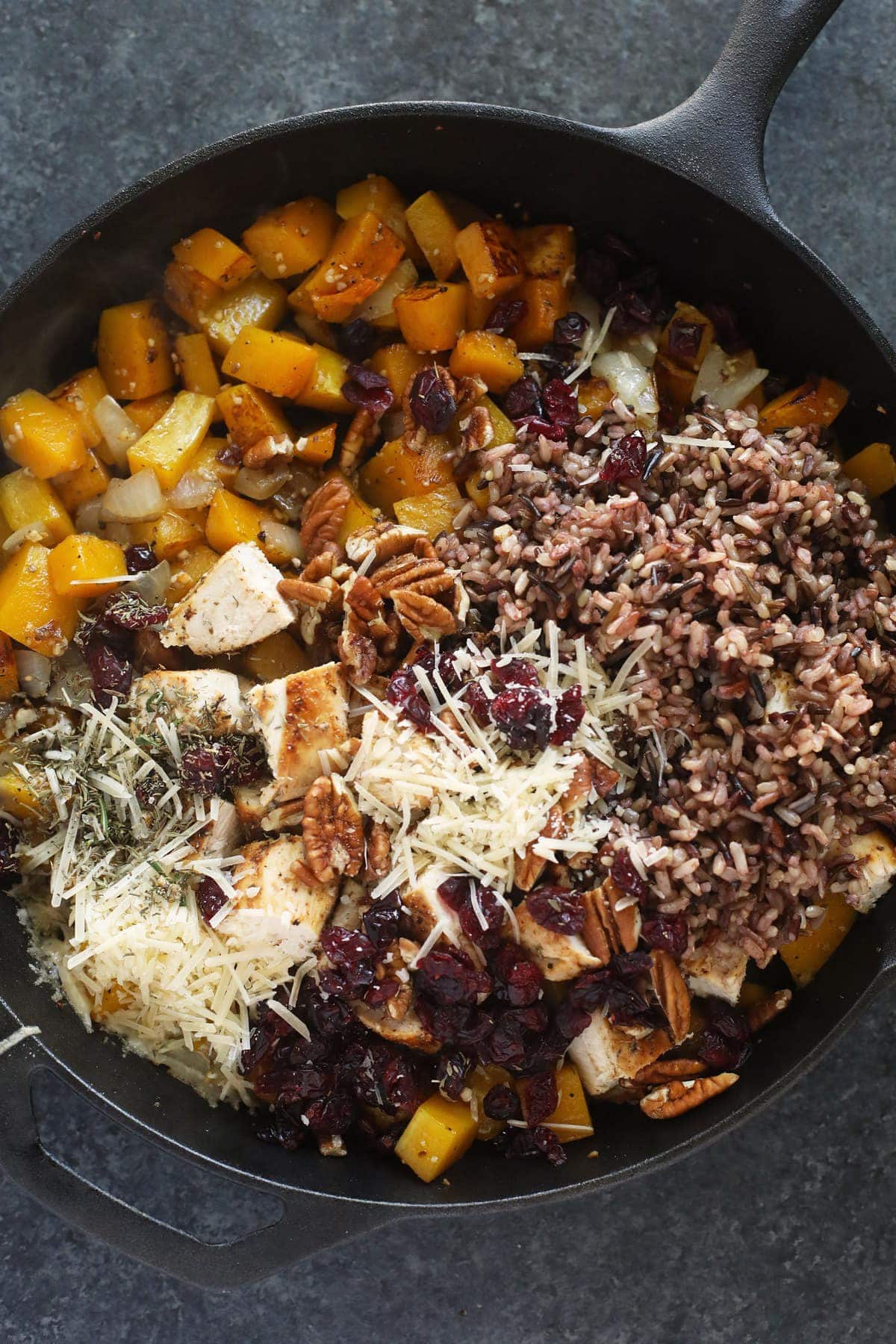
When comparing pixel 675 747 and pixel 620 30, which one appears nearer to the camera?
pixel 675 747

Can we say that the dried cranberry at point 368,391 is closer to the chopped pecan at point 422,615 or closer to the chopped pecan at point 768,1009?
the chopped pecan at point 422,615

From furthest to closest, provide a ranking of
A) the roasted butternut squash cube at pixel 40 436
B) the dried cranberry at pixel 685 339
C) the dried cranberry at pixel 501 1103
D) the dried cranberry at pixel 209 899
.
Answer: the dried cranberry at pixel 685 339 < the roasted butternut squash cube at pixel 40 436 < the dried cranberry at pixel 501 1103 < the dried cranberry at pixel 209 899

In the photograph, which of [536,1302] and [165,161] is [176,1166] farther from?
[165,161]

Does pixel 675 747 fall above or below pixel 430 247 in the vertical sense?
below

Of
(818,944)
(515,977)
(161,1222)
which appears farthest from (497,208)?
(161,1222)

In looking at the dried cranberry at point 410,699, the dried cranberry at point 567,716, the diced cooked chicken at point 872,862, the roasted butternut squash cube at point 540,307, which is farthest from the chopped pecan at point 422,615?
the diced cooked chicken at point 872,862

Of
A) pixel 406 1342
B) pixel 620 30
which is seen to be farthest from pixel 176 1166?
pixel 620 30

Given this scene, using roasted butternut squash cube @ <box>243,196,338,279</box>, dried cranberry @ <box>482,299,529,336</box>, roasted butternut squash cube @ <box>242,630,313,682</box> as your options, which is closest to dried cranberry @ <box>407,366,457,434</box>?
dried cranberry @ <box>482,299,529,336</box>

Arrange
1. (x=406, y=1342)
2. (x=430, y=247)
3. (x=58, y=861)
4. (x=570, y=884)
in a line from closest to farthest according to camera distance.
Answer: (x=570, y=884), (x=58, y=861), (x=430, y=247), (x=406, y=1342)
